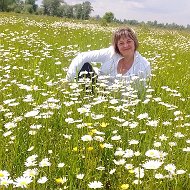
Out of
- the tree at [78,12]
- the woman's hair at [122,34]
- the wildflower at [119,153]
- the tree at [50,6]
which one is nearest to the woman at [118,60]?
the woman's hair at [122,34]

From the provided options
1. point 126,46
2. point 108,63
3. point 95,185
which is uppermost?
point 126,46

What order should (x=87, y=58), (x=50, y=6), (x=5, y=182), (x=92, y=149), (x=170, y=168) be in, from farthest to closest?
(x=50, y=6) < (x=87, y=58) < (x=92, y=149) < (x=170, y=168) < (x=5, y=182)

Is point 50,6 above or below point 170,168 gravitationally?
above

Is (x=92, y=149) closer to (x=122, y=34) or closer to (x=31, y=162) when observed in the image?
(x=31, y=162)

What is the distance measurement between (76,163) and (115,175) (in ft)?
0.87

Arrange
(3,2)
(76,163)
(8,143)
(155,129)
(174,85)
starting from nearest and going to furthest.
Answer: (76,163), (8,143), (155,129), (174,85), (3,2)

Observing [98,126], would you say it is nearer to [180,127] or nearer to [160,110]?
[180,127]

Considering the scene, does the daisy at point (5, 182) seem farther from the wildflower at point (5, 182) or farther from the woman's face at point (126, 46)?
the woman's face at point (126, 46)

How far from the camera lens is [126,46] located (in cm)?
472

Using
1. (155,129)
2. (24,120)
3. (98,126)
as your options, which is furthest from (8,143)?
(155,129)

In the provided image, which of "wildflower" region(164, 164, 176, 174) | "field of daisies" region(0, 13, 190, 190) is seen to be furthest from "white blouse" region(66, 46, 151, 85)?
"wildflower" region(164, 164, 176, 174)

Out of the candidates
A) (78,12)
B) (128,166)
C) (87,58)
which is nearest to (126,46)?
(87,58)

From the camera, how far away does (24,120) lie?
3225 mm

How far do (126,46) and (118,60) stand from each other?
0.23 metres
